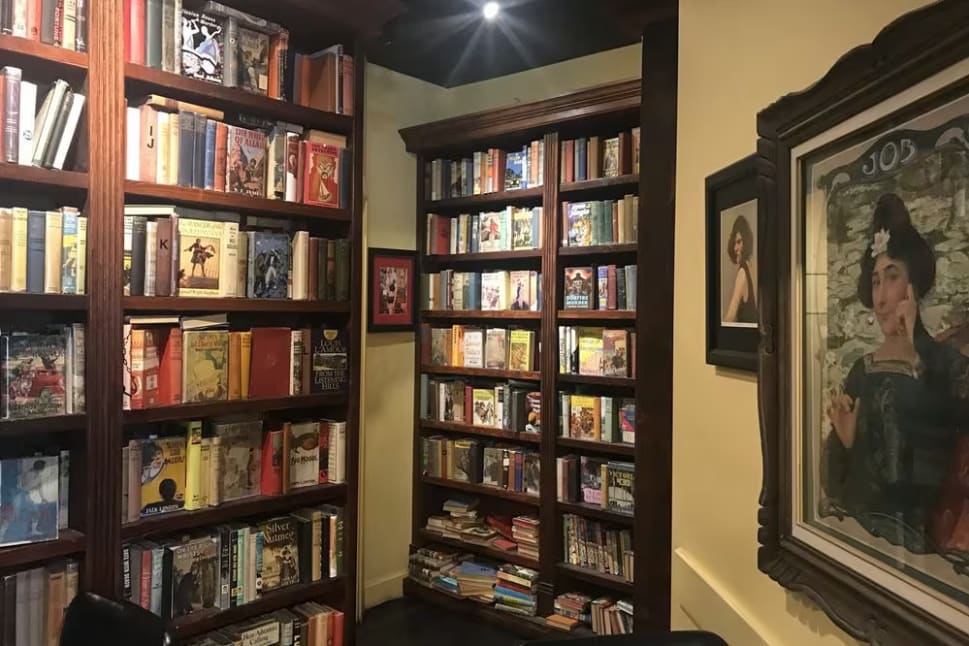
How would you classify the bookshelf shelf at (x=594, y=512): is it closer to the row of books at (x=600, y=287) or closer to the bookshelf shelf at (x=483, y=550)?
the bookshelf shelf at (x=483, y=550)

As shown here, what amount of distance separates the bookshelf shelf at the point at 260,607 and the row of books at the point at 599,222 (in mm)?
1828

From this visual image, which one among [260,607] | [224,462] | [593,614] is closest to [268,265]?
[224,462]

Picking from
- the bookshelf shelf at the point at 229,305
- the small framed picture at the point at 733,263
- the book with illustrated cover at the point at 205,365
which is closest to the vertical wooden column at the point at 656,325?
the small framed picture at the point at 733,263

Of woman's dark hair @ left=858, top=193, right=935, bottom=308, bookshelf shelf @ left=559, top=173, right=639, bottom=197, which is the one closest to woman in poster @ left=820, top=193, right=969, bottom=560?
woman's dark hair @ left=858, top=193, right=935, bottom=308

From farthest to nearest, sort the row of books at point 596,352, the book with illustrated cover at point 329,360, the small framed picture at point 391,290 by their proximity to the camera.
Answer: the small framed picture at point 391,290 < the row of books at point 596,352 < the book with illustrated cover at point 329,360

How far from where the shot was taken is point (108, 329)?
76.9 inches

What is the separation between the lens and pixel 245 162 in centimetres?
231

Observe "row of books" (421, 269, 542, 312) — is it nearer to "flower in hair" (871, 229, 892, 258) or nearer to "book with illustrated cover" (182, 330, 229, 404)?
"book with illustrated cover" (182, 330, 229, 404)

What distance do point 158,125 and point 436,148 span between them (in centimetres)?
182

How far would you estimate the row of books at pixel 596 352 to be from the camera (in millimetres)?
3094

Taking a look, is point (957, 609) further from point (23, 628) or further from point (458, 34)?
point (458, 34)

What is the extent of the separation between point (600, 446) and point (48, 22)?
2.56m

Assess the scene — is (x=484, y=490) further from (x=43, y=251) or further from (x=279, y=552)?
(x=43, y=251)

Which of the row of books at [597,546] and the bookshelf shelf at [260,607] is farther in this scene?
the row of books at [597,546]
